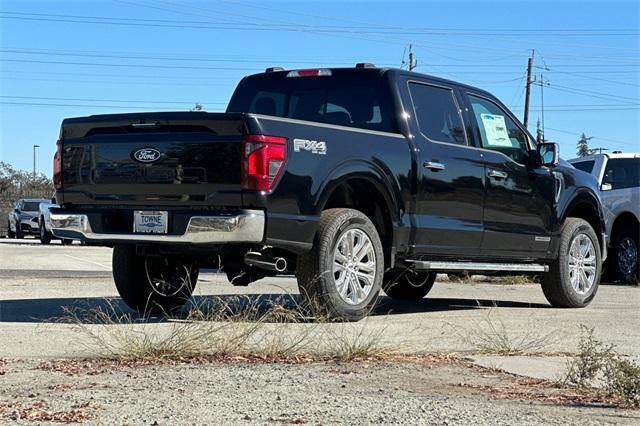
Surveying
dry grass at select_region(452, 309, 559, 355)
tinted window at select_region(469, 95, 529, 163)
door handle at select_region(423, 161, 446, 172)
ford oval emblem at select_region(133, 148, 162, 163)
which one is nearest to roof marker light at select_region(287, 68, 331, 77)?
door handle at select_region(423, 161, 446, 172)

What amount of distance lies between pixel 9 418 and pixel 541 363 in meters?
3.29

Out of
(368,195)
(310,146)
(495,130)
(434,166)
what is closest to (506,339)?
(310,146)

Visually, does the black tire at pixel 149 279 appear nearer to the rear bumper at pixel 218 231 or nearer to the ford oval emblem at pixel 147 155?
the rear bumper at pixel 218 231

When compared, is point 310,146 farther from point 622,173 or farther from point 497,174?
point 622,173

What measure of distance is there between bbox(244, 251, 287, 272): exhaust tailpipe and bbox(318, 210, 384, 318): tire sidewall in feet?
0.98

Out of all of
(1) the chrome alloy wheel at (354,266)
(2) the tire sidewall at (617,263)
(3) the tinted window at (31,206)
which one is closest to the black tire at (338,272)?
(1) the chrome alloy wheel at (354,266)

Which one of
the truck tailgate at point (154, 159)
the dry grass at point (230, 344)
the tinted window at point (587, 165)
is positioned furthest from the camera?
the tinted window at point (587, 165)

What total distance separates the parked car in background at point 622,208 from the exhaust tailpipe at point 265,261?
8.31 m

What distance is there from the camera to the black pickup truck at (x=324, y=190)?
778cm

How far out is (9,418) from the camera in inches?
181

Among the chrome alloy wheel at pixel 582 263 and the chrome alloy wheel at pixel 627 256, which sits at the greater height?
the chrome alloy wheel at pixel 582 263

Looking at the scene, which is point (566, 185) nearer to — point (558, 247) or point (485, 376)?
point (558, 247)

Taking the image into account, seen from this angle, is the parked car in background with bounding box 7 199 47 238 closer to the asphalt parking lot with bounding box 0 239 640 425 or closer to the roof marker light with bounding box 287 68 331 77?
the roof marker light with bounding box 287 68 331 77

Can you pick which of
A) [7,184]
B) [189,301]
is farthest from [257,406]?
[7,184]
